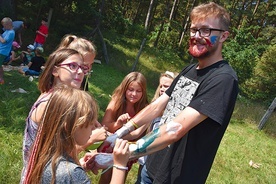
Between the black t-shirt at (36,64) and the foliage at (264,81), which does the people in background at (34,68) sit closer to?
the black t-shirt at (36,64)

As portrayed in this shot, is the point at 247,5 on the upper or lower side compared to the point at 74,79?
upper

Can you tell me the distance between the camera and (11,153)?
3.36 m

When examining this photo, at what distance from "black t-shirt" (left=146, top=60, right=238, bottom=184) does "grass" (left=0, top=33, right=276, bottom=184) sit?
187cm

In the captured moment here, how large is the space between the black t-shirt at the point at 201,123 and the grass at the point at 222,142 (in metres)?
1.87

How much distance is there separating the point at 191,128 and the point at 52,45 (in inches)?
410

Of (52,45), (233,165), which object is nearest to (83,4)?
(52,45)

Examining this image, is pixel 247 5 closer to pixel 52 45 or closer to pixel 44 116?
pixel 52 45

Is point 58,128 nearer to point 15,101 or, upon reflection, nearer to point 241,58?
point 15,101

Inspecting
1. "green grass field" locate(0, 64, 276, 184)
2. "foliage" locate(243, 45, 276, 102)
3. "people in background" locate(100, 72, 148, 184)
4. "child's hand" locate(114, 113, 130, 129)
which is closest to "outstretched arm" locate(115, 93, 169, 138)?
"child's hand" locate(114, 113, 130, 129)

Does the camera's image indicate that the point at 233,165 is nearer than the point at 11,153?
No

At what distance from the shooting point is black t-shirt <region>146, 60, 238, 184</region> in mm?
1504

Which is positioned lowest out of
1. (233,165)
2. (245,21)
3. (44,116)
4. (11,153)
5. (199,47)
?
(233,165)

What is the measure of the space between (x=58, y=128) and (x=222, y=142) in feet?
19.2

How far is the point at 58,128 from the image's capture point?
1.40 metres
